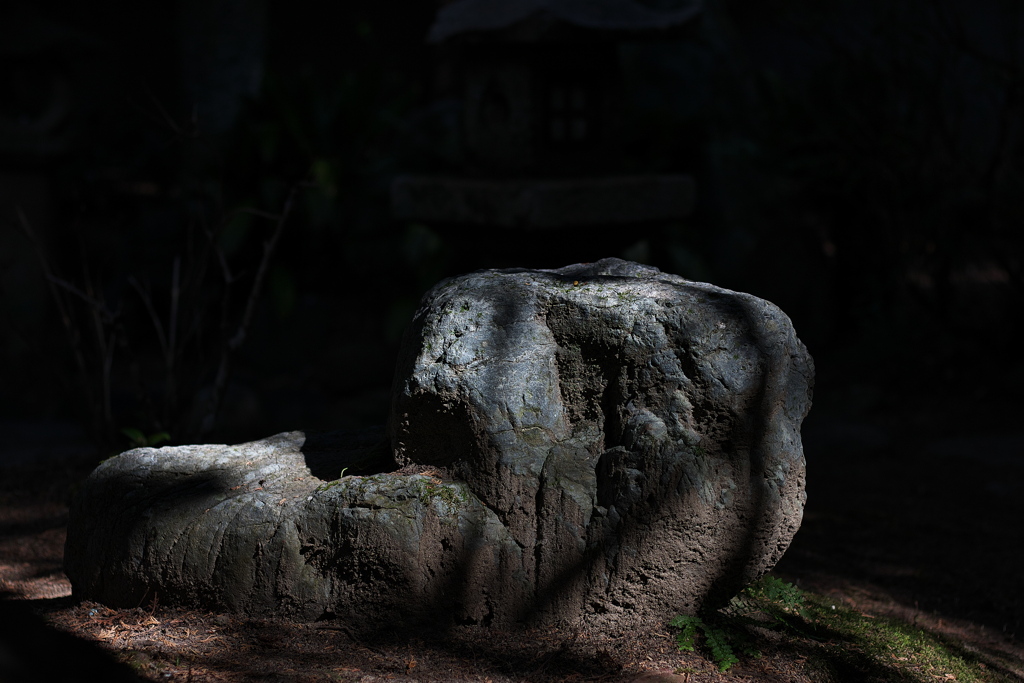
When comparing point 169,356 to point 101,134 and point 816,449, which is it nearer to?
point 816,449

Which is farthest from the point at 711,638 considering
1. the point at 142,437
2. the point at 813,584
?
the point at 142,437

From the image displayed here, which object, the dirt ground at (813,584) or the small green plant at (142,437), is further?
the small green plant at (142,437)

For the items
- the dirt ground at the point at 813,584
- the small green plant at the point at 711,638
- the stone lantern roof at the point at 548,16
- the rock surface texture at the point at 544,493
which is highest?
the stone lantern roof at the point at 548,16

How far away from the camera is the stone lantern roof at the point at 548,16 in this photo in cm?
612

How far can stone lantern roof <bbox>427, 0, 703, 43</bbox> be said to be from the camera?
6125 millimetres

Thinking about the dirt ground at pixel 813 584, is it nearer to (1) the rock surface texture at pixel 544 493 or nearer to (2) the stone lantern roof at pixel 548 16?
(1) the rock surface texture at pixel 544 493

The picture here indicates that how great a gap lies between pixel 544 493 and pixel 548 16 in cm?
441

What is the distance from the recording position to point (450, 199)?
22.3 feet

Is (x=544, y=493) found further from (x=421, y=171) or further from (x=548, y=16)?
(x=421, y=171)

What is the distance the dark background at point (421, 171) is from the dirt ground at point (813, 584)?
921 millimetres

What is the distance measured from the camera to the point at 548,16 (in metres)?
6.10

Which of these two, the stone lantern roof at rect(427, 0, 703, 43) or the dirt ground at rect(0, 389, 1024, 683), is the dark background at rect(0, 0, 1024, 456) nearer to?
the stone lantern roof at rect(427, 0, 703, 43)

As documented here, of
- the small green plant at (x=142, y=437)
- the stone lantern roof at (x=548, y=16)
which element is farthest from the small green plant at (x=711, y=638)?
the stone lantern roof at (x=548, y=16)

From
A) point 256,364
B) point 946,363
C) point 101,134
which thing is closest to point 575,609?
point 946,363
